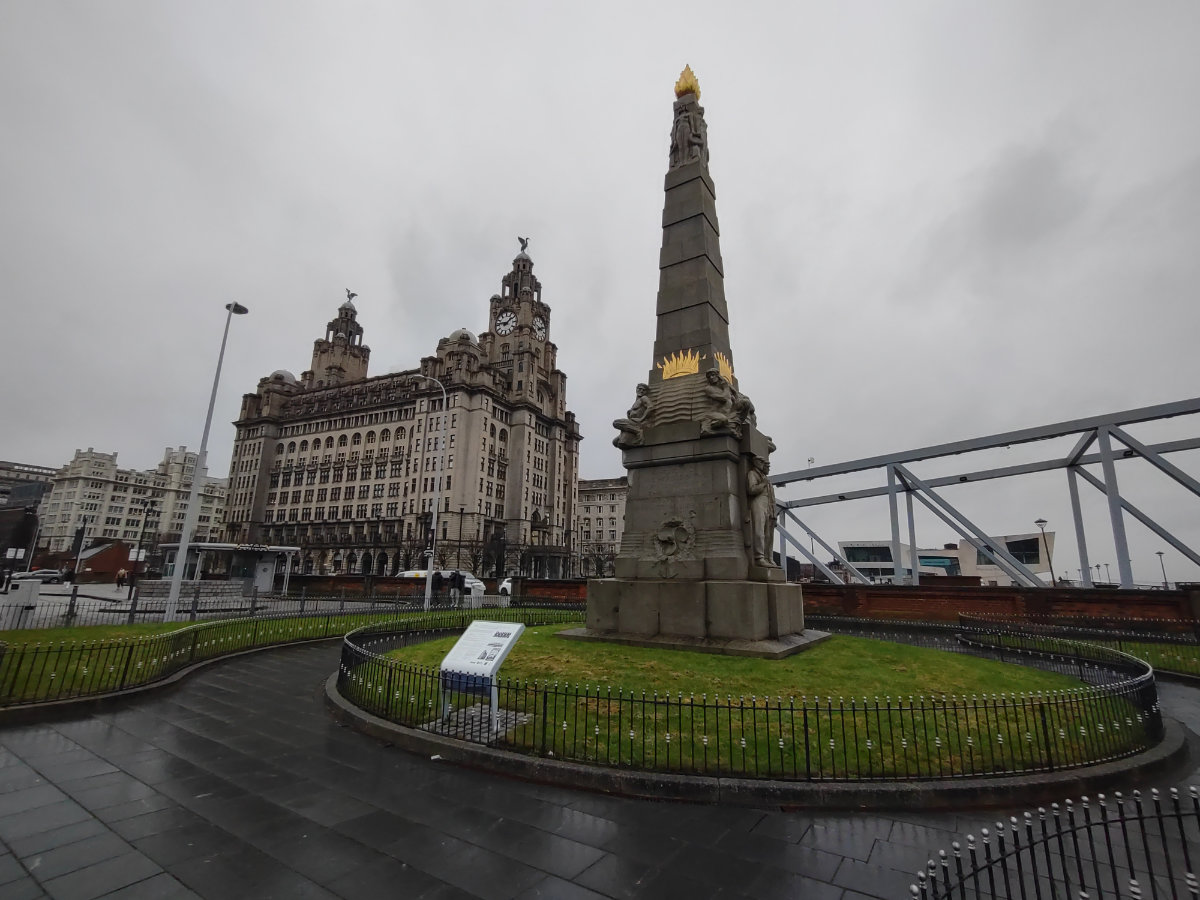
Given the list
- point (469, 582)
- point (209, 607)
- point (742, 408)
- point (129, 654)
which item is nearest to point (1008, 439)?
point (742, 408)

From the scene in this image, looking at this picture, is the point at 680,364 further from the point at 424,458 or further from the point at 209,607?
Answer: the point at 424,458

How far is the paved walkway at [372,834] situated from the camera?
4418 millimetres

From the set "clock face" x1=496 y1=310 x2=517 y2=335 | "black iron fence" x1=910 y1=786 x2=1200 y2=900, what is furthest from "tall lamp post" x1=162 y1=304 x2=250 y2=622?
"clock face" x1=496 y1=310 x2=517 y2=335

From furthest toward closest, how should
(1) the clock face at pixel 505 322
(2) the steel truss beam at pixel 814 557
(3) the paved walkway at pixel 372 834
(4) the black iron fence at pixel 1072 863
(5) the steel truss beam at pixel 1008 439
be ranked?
(1) the clock face at pixel 505 322, (2) the steel truss beam at pixel 814 557, (5) the steel truss beam at pixel 1008 439, (3) the paved walkway at pixel 372 834, (4) the black iron fence at pixel 1072 863

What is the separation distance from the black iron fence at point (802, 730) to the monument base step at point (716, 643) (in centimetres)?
268

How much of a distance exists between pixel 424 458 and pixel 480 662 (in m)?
66.5

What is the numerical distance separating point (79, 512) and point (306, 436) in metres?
75.4

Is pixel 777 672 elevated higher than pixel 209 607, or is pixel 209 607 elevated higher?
pixel 777 672

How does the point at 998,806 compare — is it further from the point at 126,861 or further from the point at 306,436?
the point at 306,436

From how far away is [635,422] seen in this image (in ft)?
49.7

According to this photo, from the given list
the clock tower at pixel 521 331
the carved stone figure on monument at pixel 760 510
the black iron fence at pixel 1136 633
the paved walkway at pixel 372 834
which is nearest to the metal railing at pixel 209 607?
the paved walkway at pixel 372 834

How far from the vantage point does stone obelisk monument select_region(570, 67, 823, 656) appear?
12.4m

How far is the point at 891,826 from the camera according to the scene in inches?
218

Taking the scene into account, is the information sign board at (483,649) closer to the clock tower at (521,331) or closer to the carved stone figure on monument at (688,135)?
the carved stone figure on monument at (688,135)
